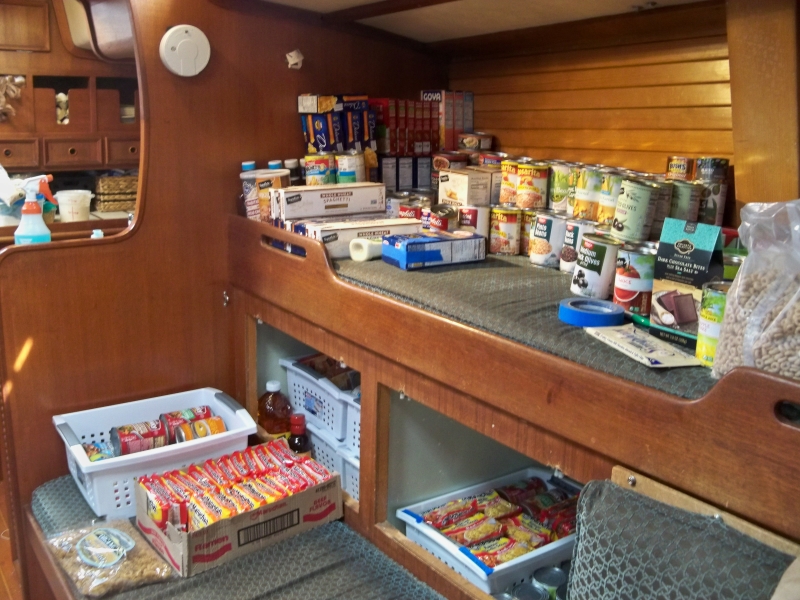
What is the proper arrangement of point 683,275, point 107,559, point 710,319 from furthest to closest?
point 107,559, point 683,275, point 710,319

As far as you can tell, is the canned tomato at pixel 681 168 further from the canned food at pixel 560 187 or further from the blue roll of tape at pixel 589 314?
the blue roll of tape at pixel 589 314

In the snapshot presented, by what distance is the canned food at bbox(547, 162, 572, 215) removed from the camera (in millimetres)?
1613

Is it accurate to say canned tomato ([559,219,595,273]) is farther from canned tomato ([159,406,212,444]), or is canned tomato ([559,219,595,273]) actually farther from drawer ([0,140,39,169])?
drawer ([0,140,39,169])

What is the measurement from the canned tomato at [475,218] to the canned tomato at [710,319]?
729 millimetres

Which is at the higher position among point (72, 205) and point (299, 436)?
point (72, 205)

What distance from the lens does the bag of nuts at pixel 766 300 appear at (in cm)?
82

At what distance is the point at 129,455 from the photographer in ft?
5.26

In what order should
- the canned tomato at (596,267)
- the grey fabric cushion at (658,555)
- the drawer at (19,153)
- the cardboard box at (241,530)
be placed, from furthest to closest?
1. the drawer at (19,153)
2. the cardboard box at (241,530)
3. the canned tomato at (596,267)
4. the grey fabric cushion at (658,555)

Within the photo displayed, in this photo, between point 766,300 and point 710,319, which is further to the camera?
point 710,319

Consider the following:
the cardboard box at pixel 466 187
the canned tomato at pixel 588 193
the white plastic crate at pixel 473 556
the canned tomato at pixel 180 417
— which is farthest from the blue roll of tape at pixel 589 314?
the canned tomato at pixel 180 417

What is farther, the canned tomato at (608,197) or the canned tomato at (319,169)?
the canned tomato at (319,169)

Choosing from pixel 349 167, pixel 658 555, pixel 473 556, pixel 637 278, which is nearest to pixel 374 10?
pixel 349 167

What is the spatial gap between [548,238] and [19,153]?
2.10 metres

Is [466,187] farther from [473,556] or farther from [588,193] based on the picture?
[473,556]
